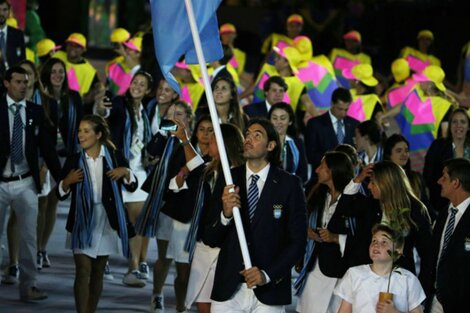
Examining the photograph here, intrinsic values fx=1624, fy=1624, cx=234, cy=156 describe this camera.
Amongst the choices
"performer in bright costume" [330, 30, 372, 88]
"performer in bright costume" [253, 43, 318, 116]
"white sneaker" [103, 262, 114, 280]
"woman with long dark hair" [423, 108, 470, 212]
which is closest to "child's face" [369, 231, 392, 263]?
"woman with long dark hair" [423, 108, 470, 212]

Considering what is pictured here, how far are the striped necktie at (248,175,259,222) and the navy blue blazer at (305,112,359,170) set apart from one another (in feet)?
19.8

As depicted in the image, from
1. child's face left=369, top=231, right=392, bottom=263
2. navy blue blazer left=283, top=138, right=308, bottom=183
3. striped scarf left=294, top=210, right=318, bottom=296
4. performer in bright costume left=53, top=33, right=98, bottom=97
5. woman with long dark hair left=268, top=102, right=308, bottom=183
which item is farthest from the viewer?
performer in bright costume left=53, top=33, right=98, bottom=97

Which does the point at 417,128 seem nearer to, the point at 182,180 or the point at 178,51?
the point at 182,180

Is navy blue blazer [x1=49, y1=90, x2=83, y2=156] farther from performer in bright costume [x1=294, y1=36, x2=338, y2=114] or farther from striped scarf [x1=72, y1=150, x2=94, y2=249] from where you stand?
performer in bright costume [x1=294, y1=36, x2=338, y2=114]

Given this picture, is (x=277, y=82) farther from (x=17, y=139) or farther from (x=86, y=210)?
(x=86, y=210)

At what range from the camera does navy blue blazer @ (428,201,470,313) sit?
12.7 meters

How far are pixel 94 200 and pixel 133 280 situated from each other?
233 centimetres

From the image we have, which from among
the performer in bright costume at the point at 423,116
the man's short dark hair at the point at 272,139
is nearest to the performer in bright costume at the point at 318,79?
the performer in bright costume at the point at 423,116

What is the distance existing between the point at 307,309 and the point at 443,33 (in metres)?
22.3

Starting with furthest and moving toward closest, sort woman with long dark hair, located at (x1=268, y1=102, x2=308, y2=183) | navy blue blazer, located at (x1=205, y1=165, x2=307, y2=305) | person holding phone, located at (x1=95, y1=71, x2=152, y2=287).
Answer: person holding phone, located at (x1=95, y1=71, x2=152, y2=287) → woman with long dark hair, located at (x1=268, y1=102, x2=308, y2=183) → navy blue blazer, located at (x1=205, y1=165, x2=307, y2=305)

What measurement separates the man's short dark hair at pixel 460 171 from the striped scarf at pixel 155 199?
3048mm

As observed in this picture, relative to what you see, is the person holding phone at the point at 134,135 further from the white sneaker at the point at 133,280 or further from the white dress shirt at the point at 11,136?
the white dress shirt at the point at 11,136

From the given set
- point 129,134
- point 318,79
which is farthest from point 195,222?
point 318,79

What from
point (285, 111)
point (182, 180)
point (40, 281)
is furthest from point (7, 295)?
point (285, 111)
